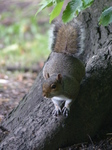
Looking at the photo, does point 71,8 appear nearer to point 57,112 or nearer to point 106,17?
point 106,17

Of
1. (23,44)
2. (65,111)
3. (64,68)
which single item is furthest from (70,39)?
(23,44)

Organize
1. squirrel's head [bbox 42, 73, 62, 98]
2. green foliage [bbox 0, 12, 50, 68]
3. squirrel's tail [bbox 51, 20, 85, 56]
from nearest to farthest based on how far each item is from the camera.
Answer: squirrel's head [bbox 42, 73, 62, 98]
squirrel's tail [bbox 51, 20, 85, 56]
green foliage [bbox 0, 12, 50, 68]

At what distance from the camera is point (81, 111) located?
8.04 ft

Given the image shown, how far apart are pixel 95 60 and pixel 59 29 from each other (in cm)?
50

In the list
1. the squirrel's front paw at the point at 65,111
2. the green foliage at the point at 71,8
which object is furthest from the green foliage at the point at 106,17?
the squirrel's front paw at the point at 65,111

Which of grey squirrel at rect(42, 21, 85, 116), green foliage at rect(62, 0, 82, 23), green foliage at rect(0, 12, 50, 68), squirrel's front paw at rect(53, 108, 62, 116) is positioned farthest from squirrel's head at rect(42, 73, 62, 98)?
green foliage at rect(0, 12, 50, 68)

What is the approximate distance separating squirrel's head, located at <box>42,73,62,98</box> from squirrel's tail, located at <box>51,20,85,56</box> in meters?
0.42

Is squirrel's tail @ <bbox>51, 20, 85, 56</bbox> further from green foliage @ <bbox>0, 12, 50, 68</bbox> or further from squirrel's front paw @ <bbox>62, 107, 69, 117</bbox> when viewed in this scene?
green foliage @ <bbox>0, 12, 50, 68</bbox>

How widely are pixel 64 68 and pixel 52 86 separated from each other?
349 mm

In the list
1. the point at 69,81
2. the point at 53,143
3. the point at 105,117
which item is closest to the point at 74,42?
the point at 69,81

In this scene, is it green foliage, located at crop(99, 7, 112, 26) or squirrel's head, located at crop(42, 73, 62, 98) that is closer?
green foliage, located at crop(99, 7, 112, 26)

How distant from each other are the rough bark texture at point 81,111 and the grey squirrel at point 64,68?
74 millimetres

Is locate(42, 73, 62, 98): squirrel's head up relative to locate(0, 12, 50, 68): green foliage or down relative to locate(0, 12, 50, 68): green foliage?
down

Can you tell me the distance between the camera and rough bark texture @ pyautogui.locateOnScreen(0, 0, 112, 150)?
232 centimetres
